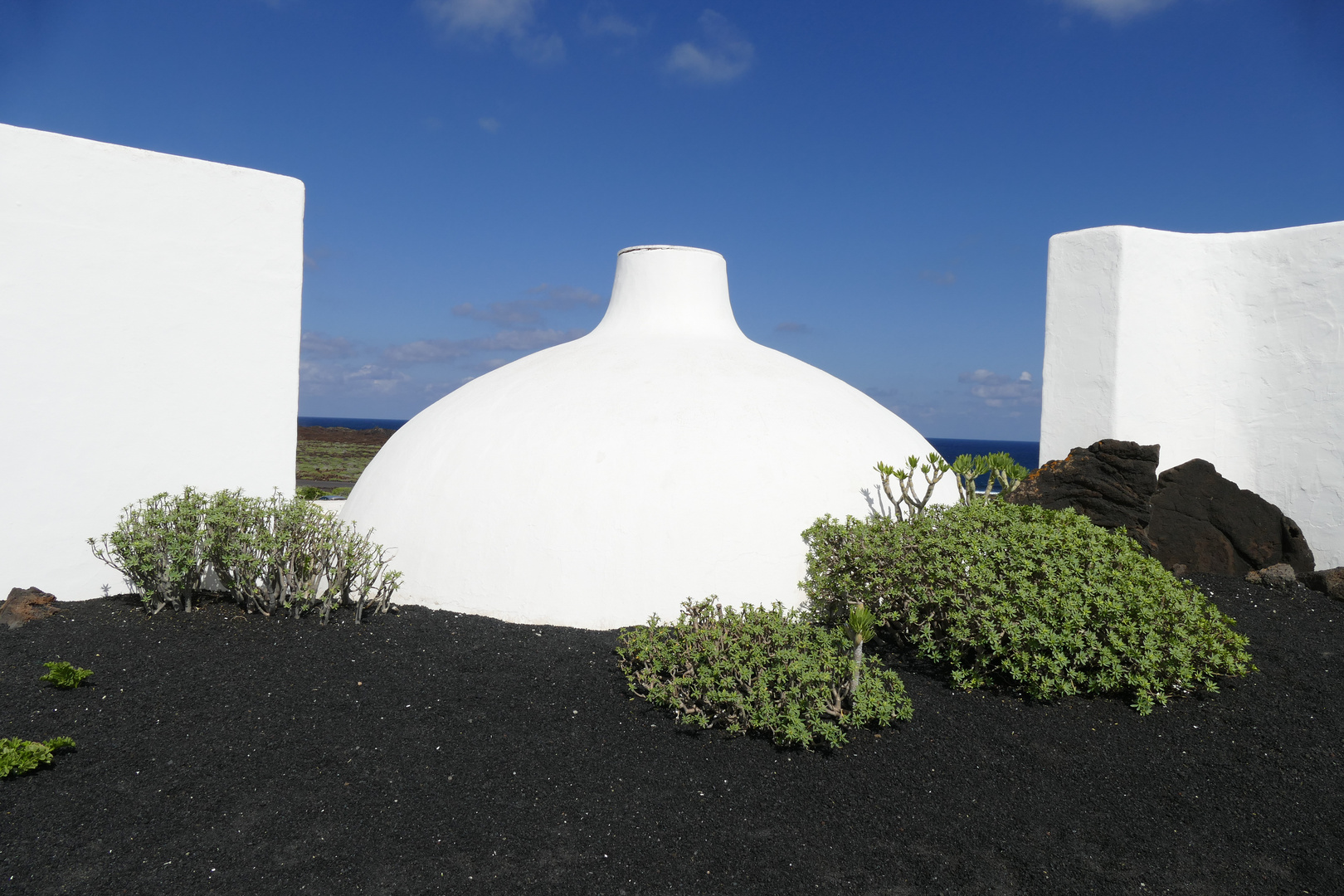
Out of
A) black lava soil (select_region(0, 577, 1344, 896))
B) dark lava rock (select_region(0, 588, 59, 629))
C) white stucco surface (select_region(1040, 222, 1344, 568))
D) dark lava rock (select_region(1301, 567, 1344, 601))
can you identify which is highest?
white stucco surface (select_region(1040, 222, 1344, 568))

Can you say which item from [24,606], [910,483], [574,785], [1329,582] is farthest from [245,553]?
[1329,582]

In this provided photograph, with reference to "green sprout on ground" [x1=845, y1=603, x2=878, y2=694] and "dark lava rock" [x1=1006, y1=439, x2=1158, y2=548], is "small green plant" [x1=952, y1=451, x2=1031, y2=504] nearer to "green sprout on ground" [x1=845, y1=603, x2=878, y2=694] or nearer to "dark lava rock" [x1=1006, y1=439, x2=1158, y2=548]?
"dark lava rock" [x1=1006, y1=439, x2=1158, y2=548]

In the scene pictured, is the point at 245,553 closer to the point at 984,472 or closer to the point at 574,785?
the point at 574,785

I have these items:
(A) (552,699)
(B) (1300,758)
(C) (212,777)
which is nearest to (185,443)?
(C) (212,777)

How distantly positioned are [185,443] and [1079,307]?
10.5 meters

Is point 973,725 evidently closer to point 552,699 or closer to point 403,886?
point 552,699

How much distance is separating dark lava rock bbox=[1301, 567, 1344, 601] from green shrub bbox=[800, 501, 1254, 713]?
3.55m

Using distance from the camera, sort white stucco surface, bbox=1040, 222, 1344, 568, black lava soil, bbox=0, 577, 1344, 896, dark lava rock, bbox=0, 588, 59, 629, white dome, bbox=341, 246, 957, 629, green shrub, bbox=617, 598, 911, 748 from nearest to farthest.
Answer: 1. black lava soil, bbox=0, 577, 1344, 896
2. green shrub, bbox=617, 598, 911, 748
3. dark lava rock, bbox=0, 588, 59, 629
4. white dome, bbox=341, 246, 957, 629
5. white stucco surface, bbox=1040, 222, 1344, 568

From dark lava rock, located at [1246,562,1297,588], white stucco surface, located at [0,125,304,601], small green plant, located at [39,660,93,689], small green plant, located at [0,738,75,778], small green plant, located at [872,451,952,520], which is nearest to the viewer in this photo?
small green plant, located at [0,738,75,778]

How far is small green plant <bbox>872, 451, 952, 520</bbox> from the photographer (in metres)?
7.45

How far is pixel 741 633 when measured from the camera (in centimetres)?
575

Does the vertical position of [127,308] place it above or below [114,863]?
above

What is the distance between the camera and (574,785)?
184 inches

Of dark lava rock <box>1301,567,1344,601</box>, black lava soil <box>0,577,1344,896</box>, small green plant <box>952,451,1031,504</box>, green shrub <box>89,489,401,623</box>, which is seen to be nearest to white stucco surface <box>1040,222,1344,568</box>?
dark lava rock <box>1301,567,1344,601</box>
